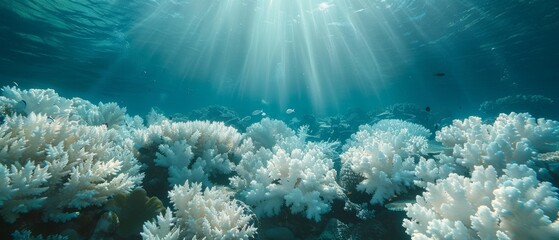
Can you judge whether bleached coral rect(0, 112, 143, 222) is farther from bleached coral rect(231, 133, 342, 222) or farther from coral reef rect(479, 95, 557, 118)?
coral reef rect(479, 95, 557, 118)

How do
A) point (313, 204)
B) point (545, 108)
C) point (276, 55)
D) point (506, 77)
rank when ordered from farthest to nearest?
point (506, 77), point (276, 55), point (545, 108), point (313, 204)

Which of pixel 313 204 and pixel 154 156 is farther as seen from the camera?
pixel 154 156

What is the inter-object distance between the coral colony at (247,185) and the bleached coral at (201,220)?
0.01 meters

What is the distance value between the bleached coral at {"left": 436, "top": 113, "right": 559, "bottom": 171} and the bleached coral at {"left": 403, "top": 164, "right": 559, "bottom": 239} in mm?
1005

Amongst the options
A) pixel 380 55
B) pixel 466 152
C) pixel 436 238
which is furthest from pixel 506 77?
pixel 436 238

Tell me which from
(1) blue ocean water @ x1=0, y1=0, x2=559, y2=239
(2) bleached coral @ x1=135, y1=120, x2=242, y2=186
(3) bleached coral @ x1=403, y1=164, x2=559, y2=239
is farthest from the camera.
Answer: (1) blue ocean water @ x1=0, y1=0, x2=559, y2=239

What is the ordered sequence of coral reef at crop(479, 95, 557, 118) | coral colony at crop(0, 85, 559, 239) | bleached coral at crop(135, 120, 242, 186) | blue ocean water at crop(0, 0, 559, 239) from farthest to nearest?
1. coral reef at crop(479, 95, 557, 118)
2. blue ocean water at crop(0, 0, 559, 239)
3. bleached coral at crop(135, 120, 242, 186)
4. coral colony at crop(0, 85, 559, 239)

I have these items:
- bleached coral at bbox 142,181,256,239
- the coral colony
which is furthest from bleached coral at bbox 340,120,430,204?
bleached coral at bbox 142,181,256,239

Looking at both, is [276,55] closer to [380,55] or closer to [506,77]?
[380,55]

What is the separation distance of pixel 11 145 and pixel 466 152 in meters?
5.43

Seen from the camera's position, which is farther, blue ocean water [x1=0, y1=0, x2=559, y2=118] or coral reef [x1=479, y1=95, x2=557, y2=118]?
coral reef [x1=479, y1=95, x2=557, y2=118]

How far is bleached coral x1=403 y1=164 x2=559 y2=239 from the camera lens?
2.05 meters

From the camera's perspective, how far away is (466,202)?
2.56 metres

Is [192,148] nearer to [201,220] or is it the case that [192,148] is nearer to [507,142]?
[201,220]
